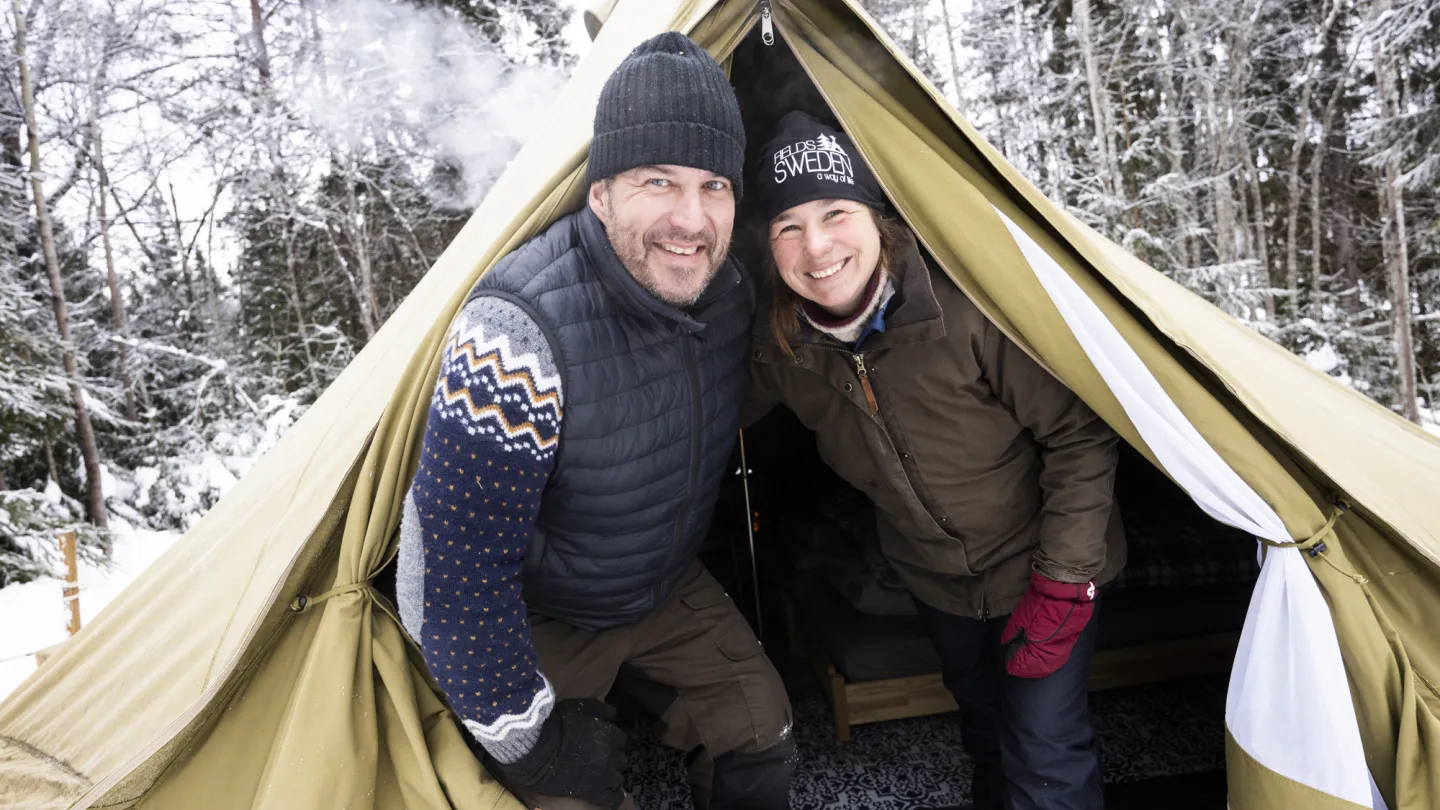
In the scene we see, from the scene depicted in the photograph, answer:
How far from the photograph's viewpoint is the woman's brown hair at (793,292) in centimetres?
162

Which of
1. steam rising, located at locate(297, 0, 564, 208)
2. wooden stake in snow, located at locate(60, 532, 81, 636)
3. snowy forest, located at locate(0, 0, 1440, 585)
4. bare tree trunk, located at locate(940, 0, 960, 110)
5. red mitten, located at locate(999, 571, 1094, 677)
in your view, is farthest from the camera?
bare tree trunk, located at locate(940, 0, 960, 110)

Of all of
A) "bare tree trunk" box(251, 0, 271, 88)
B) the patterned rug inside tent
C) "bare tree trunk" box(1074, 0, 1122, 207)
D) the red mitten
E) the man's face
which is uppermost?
"bare tree trunk" box(251, 0, 271, 88)

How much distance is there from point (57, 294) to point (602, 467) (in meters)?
7.69

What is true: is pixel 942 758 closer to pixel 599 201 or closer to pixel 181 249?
pixel 599 201

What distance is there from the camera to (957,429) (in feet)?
5.29

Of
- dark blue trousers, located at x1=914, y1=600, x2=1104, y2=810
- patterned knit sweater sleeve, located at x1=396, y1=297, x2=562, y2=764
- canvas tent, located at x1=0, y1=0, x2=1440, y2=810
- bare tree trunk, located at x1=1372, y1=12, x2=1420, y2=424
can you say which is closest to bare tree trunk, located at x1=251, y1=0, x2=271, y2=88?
canvas tent, located at x1=0, y1=0, x2=1440, y2=810

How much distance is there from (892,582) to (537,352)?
1.50m

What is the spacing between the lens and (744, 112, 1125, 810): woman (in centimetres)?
156

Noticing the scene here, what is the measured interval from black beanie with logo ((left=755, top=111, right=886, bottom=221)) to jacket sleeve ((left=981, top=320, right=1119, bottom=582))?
39 cm

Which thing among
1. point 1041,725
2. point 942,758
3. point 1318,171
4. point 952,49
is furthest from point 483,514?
point 1318,171

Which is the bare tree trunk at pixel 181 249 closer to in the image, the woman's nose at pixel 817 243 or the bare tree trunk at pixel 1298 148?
the woman's nose at pixel 817 243

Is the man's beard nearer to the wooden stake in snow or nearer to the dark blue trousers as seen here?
the dark blue trousers

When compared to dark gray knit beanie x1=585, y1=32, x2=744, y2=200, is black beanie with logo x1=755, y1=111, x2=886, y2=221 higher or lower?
lower

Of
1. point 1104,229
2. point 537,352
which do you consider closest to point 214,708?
point 537,352
